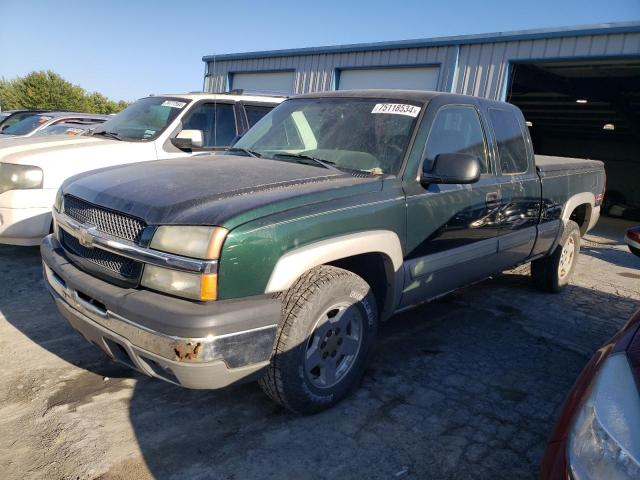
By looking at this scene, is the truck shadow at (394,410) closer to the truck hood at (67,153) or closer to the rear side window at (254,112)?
the truck hood at (67,153)

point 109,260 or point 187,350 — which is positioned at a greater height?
point 109,260

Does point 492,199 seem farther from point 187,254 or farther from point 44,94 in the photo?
point 44,94

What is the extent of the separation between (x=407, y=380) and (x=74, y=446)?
2.00 meters

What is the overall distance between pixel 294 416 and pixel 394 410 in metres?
0.60

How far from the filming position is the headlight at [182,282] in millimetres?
2254

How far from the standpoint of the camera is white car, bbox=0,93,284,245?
15.9ft

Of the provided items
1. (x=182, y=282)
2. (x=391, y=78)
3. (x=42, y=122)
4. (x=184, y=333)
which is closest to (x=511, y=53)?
(x=391, y=78)

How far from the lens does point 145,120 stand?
19.7ft

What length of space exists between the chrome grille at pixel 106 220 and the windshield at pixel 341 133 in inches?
51.0

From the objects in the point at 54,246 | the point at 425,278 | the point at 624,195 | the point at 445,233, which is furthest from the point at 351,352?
the point at 624,195

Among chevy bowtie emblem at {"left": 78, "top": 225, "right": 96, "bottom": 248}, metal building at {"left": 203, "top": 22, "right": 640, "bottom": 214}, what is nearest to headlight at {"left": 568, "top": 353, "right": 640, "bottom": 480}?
chevy bowtie emblem at {"left": 78, "top": 225, "right": 96, "bottom": 248}

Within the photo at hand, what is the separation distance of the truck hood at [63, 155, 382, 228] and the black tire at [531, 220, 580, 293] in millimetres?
3213

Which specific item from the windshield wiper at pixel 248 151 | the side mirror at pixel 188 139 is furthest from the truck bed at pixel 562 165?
the side mirror at pixel 188 139

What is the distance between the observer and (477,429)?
2850mm
